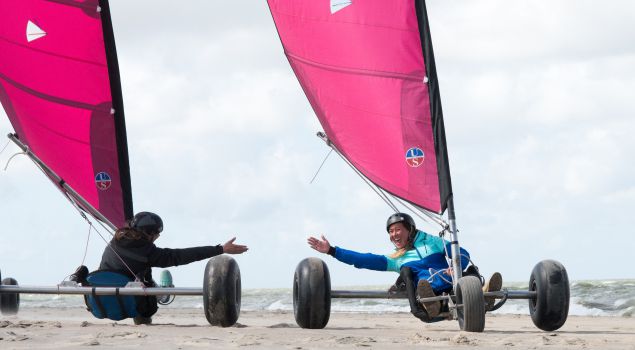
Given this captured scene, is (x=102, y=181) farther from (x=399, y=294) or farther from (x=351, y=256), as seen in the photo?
(x=399, y=294)

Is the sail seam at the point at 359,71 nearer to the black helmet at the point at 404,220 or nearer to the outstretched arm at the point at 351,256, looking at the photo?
the black helmet at the point at 404,220

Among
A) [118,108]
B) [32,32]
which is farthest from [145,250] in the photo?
[32,32]

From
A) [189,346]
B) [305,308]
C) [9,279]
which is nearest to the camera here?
[189,346]

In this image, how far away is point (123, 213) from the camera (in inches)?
527

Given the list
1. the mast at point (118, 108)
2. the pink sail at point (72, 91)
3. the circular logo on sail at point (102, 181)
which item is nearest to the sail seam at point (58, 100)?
the pink sail at point (72, 91)

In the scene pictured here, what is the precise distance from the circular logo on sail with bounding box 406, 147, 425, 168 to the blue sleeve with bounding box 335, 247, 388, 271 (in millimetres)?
1133

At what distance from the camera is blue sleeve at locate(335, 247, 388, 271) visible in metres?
10.4

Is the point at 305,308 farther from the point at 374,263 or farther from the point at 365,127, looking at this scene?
the point at 365,127

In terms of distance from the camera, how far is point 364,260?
10.4 metres

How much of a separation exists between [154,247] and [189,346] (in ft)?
10.8

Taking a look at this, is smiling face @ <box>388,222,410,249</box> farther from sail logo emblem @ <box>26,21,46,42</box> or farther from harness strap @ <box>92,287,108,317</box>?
sail logo emblem @ <box>26,21,46,42</box>

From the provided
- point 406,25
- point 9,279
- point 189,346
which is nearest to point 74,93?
point 9,279

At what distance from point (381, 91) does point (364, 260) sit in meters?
1.94

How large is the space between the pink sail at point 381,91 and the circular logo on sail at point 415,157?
0.01 metres
